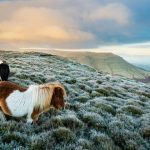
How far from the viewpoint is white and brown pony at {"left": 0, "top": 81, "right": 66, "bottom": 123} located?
35.7ft

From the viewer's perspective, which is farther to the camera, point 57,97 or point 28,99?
point 57,97

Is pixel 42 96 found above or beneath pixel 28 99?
above

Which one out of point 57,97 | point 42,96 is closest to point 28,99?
point 42,96

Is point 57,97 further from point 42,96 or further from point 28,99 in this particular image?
point 28,99

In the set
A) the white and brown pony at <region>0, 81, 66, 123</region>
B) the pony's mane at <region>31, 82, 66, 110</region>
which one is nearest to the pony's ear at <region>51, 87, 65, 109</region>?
the white and brown pony at <region>0, 81, 66, 123</region>

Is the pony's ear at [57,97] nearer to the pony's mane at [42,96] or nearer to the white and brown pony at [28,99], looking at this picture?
the white and brown pony at [28,99]

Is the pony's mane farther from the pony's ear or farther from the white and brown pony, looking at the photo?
the pony's ear

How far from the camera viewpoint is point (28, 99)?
35.9ft

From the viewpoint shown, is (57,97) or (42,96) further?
(57,97)

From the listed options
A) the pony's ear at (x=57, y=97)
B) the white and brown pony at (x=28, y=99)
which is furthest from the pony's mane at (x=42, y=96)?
the pony's ear at (x=57, y=97)

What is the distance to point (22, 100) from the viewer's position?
1096 centimetres

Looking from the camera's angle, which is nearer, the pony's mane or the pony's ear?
the pony's mane

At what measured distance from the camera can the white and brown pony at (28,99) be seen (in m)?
10.9

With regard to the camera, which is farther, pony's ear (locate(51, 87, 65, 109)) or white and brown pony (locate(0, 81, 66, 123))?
pony's ear (locate(51, 87, 65, 109))
